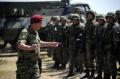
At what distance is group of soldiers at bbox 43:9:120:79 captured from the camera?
29.5ft

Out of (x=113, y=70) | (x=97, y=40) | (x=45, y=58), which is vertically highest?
(x=97, y=40)

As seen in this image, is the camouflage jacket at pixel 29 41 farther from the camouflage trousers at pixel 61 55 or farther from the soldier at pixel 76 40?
the camouflage trousers at pixel 61 55

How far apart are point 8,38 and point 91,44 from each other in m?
11.8

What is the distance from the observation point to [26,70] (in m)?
6.43

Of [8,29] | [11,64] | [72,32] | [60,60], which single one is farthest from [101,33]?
[8,29]

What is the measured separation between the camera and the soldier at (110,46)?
893cm

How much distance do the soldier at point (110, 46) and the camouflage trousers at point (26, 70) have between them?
310 centimetres

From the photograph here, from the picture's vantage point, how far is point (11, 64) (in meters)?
15.8

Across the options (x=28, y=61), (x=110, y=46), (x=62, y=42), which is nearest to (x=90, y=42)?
(x=110, y=46)

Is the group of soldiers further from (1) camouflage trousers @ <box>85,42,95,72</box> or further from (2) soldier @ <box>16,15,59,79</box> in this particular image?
(2) soldier @ <box>16,15,59,79</box>

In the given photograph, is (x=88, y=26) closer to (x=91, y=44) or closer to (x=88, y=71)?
(x=91, y=44)

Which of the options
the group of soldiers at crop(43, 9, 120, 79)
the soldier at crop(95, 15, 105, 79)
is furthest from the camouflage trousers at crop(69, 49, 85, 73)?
the soldier at crop(95, 15, 105, 79)

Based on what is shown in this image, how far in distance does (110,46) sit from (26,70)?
334cm

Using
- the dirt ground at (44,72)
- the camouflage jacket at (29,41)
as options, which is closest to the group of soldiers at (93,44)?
the dirt ground at (44,72)
